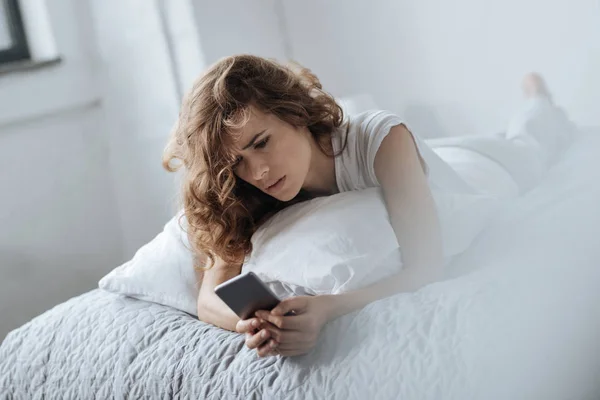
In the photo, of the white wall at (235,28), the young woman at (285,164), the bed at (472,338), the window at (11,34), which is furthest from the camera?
the window at (11,34)

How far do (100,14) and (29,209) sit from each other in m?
0.55

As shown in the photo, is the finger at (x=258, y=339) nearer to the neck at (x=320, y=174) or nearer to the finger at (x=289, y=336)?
the finger at (x=289, y=336)

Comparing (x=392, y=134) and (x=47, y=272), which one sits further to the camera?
(x=47, y=272)

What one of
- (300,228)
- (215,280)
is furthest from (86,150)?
A: (300,228)

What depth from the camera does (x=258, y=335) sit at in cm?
102

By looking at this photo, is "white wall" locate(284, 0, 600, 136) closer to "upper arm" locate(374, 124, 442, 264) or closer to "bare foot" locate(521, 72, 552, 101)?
"bare foot" locate(521, 72, 552, 101)

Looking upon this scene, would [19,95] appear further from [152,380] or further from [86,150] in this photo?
[152,380]

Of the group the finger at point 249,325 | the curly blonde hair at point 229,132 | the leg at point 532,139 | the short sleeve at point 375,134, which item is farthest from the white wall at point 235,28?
the finger at point 249,325

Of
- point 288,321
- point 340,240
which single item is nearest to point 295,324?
point 288,321

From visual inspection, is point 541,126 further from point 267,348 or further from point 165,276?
point 165,276

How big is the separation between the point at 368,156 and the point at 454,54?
21 centimetres

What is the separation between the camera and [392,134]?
1198 mm

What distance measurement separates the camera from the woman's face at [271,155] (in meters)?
1.17

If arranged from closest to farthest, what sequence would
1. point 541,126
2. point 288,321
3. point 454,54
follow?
point 288,321 → point 541,126 → point 454,54
